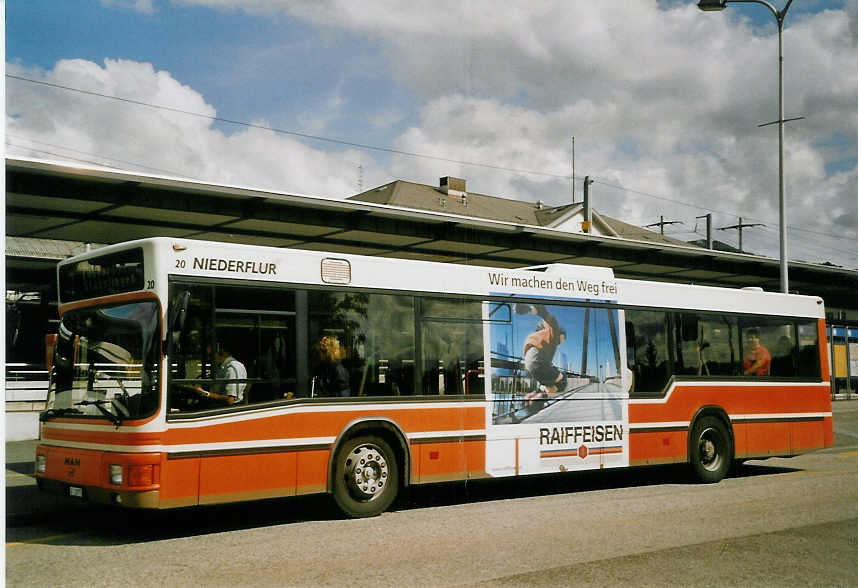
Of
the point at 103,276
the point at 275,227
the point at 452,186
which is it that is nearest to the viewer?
the point at 103,276

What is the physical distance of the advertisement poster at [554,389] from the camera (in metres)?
11.6

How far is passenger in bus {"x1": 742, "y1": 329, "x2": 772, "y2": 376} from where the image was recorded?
14609mm

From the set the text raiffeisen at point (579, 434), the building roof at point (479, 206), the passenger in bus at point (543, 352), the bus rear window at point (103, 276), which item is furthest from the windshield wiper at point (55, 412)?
the building roof at point (479, 206)

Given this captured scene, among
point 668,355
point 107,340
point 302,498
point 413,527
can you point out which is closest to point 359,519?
point 413,527

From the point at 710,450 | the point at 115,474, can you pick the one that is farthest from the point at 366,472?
the point at 710,450

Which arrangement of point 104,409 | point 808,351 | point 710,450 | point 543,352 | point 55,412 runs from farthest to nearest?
point 808,351 → point 710,450 → point 543,352 → point 55,412 → point 104,409

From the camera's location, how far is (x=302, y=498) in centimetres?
1220

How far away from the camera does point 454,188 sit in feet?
237

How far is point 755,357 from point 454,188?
58.5 metres

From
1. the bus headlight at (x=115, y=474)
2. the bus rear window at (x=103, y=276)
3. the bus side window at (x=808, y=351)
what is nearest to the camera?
the bus headlight at (x=115, y=474)

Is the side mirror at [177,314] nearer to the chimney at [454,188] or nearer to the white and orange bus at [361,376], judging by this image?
the white and orange bus at [361,376]

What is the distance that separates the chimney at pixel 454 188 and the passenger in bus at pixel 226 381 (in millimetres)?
63300

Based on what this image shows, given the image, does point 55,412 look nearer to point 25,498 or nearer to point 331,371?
point 25,498

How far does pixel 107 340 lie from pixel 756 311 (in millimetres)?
10291
